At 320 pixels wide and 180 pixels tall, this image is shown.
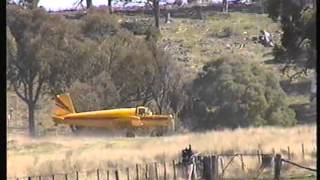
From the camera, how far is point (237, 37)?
7.31 meters

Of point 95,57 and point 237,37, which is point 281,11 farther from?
point 237,37

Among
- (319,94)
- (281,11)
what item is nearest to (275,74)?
(281,11)

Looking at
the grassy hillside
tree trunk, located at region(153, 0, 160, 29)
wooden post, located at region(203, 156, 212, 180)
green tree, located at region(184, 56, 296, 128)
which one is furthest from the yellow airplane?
tree trunk, located at region(153, 0, 160, 29)

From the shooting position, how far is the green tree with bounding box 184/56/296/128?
434cm

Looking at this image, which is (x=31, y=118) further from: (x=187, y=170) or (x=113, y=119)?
(x=187, y=170)

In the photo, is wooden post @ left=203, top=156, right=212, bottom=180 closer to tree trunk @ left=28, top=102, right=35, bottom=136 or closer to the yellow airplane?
the yellow airplane

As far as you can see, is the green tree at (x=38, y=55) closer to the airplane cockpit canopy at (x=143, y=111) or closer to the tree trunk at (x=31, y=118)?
the tree trunk at (x=31, y=118)

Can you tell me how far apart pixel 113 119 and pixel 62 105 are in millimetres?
632

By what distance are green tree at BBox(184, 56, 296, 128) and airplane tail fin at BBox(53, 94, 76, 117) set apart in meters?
0.85

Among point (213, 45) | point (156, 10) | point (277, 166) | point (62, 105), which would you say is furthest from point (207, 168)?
point (213, 45)

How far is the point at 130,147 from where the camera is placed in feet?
11.7
